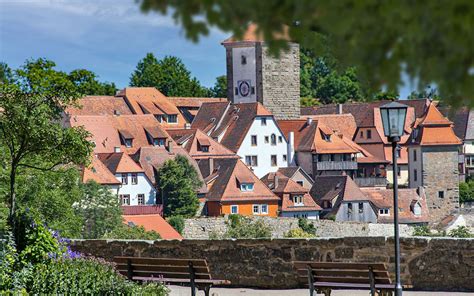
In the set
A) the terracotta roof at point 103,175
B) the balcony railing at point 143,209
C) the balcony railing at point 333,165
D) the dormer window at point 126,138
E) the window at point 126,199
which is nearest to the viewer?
the balcony railing at point 143,209

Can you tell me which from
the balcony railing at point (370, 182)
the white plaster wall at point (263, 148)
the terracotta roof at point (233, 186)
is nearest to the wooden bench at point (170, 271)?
the terracotta roof at point (233, 186)

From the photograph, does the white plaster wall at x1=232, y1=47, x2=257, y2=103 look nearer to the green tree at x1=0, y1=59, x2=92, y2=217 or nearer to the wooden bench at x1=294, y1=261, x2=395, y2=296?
the green tree at x1=0, y1=59, x2=92, y2=217

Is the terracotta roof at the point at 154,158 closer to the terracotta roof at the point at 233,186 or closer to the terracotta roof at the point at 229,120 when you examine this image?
the terracotta roof at the point at 233,186

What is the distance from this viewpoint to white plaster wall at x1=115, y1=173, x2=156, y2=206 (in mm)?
83875

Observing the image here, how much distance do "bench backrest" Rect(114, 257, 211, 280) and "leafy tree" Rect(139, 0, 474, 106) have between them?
844 cm

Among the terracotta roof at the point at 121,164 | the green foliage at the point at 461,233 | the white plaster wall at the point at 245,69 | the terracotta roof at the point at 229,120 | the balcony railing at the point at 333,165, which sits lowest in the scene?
the green foliage at the point at 461,233

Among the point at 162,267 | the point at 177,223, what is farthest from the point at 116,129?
the point at 162,267

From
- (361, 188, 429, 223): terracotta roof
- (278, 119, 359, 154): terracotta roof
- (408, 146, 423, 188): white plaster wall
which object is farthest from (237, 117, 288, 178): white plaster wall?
(408, 146, 423, 188): white plaster wall

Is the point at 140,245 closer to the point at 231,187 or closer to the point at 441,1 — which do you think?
the point at 441,1

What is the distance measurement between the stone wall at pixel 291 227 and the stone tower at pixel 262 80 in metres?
24.2

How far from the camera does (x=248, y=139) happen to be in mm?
98062

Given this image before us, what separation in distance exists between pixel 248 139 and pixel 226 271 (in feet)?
277

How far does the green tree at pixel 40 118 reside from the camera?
1459 centimetres

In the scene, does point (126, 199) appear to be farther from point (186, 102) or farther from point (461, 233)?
point (461, 233)
